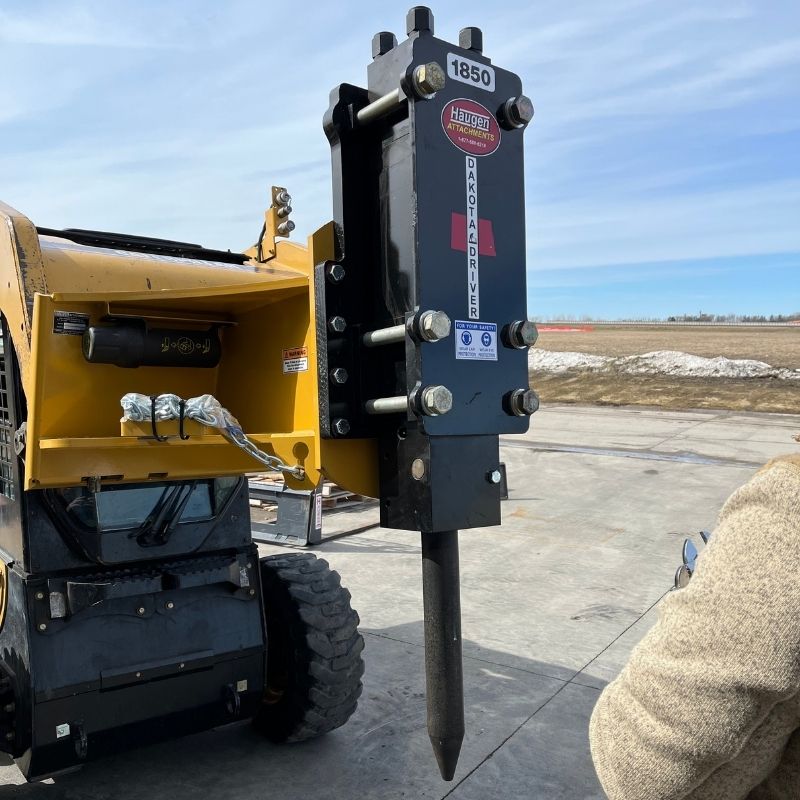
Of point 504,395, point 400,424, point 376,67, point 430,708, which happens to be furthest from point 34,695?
point 376,67

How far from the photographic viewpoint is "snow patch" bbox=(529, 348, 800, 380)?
85.4 ft

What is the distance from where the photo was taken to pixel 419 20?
219 cm

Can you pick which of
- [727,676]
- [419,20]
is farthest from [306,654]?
[727,676]

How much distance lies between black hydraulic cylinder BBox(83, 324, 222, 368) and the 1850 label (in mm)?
1497

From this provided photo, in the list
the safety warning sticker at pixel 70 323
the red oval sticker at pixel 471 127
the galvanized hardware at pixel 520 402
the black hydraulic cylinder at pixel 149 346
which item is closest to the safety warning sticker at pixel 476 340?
the galvanized hardware at pixel 520 402

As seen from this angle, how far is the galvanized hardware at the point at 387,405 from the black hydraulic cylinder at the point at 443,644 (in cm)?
36

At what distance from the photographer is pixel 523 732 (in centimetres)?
455

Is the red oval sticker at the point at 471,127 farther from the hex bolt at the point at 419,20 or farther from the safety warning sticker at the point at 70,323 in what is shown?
the safety warning sticker at the point at 70,323

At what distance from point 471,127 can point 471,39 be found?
0.82ft

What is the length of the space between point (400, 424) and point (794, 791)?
1410 mm

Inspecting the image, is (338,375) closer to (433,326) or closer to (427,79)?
(433,326)

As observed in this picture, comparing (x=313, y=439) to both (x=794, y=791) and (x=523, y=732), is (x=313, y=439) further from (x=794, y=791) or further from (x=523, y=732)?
(x=523, y=732)

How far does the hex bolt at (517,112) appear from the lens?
2371 millimetres

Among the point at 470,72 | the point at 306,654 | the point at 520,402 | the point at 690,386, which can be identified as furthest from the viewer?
the point at 690,386
